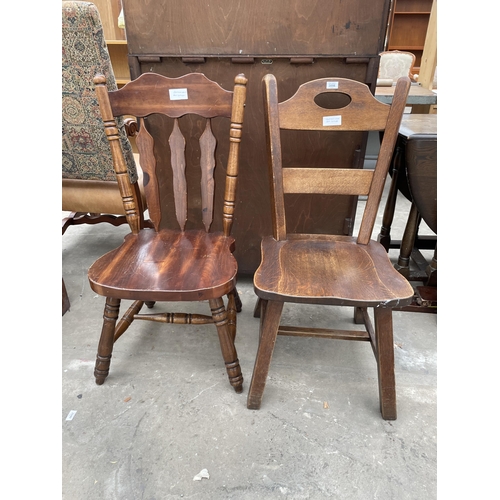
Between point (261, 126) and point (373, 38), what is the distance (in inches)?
22.4

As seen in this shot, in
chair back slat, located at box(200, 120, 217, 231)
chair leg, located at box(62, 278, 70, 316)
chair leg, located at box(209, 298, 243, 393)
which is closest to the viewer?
chair leg, located at box(209, 298, 243, 393)

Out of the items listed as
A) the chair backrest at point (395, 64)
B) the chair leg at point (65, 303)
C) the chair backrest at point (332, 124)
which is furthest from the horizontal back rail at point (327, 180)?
the chair backrest at point (395, 64)

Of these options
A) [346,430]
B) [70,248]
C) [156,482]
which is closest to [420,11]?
[70,248]

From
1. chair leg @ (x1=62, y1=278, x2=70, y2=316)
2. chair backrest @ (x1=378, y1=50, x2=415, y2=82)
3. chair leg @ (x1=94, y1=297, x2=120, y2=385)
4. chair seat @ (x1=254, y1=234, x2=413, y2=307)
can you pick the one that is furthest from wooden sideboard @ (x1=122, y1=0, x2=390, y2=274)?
chair backrest @ (x1=378, y1=50, x2=415, y2=82)

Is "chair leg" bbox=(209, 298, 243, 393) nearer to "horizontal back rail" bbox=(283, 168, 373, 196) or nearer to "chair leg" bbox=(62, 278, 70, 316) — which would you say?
"horizontal back rail" bbox=(283, 168, 373, 196)

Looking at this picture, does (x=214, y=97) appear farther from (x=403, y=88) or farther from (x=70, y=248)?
(x=70, y=248)

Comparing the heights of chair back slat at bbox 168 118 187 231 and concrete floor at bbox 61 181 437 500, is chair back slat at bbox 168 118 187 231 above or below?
above

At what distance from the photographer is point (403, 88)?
49.1 inches

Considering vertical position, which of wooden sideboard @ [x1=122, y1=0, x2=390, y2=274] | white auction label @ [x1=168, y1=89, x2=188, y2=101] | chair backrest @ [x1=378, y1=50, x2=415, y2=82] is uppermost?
wooden sideboard @ [x1=122, y1=0, x2=390, y2=274]

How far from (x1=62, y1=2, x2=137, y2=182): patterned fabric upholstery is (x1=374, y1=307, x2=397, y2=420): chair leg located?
124cm

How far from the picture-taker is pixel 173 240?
1.47 meters

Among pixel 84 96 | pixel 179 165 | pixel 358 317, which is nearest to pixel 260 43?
pixel 179 165

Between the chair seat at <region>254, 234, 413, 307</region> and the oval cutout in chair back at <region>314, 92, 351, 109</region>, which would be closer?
the chair seat at <region>254, 234, 413, 307</region>

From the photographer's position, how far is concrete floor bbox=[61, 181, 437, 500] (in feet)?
3.73
